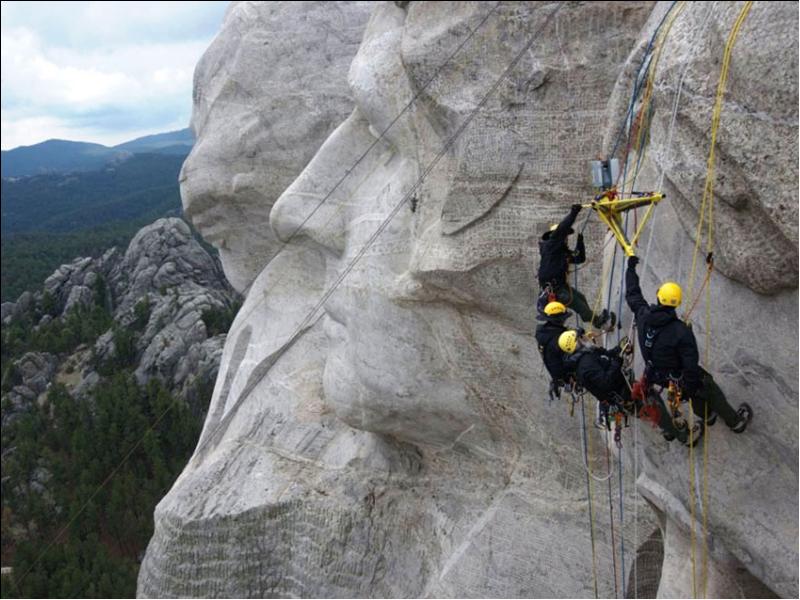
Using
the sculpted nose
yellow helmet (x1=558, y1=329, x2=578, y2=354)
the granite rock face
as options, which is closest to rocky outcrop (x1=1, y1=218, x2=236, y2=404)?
the granite rock face

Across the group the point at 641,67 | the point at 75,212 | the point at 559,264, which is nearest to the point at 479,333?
the point at 559,264

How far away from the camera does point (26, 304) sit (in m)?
46.1

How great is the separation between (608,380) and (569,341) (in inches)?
15.5

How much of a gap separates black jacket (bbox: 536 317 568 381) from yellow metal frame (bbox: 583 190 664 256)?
78 cm

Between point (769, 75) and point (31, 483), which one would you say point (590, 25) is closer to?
point (769, 75)

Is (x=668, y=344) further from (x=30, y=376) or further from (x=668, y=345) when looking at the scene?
(x=30, y=376)

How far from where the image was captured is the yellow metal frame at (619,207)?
4761mm

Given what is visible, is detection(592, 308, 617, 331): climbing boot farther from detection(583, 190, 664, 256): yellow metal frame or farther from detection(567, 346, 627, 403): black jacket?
detection(583, 190, 664, 256): yellow metal frame

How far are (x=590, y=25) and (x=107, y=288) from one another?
4014 cm

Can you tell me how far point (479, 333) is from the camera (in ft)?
24.7

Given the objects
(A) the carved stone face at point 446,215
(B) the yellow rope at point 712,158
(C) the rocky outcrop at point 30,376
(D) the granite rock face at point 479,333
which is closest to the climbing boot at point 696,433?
(D) the granite rock face at point 479,333

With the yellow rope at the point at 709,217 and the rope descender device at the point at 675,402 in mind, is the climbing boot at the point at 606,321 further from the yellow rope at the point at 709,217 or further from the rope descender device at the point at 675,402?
the rope descender device at the point at 675,402

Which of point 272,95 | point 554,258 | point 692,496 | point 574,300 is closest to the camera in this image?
point 692,496

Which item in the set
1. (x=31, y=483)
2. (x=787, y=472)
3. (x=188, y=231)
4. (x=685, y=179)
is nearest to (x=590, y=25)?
(x=685, y=179)
